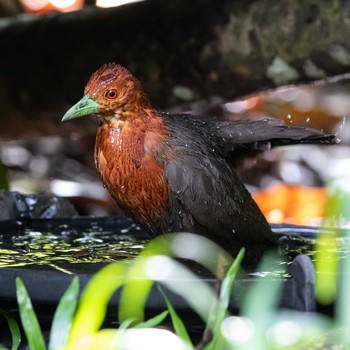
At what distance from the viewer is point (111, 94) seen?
3.42 m

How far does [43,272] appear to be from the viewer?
281 centimetres

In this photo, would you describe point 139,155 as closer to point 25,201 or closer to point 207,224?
point 207,224

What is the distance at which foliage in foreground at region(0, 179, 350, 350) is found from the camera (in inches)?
85.0

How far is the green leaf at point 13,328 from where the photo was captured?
9.62 ft

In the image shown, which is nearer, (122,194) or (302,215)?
(122,194)

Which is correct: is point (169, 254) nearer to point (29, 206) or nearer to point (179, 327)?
point (179, 327)

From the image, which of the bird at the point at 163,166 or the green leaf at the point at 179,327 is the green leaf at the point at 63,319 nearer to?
the green leaf at the point at 179,327

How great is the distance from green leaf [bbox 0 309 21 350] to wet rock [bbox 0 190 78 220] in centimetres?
156

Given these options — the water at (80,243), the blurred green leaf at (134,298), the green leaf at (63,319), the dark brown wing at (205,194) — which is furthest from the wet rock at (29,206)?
the green leaf at (63,319)

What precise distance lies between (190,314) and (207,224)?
0.62m

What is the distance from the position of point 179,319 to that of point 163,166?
0.86 meters

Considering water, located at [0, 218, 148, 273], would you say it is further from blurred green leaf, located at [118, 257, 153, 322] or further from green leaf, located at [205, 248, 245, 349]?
green leaf, located at [205, 248, 245, 349]

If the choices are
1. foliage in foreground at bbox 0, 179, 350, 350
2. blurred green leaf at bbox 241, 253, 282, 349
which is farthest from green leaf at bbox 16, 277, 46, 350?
blurred green leaf at bbox 241, 253, 282, 349

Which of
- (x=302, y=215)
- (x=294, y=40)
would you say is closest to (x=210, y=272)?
(x=294, y=40)
